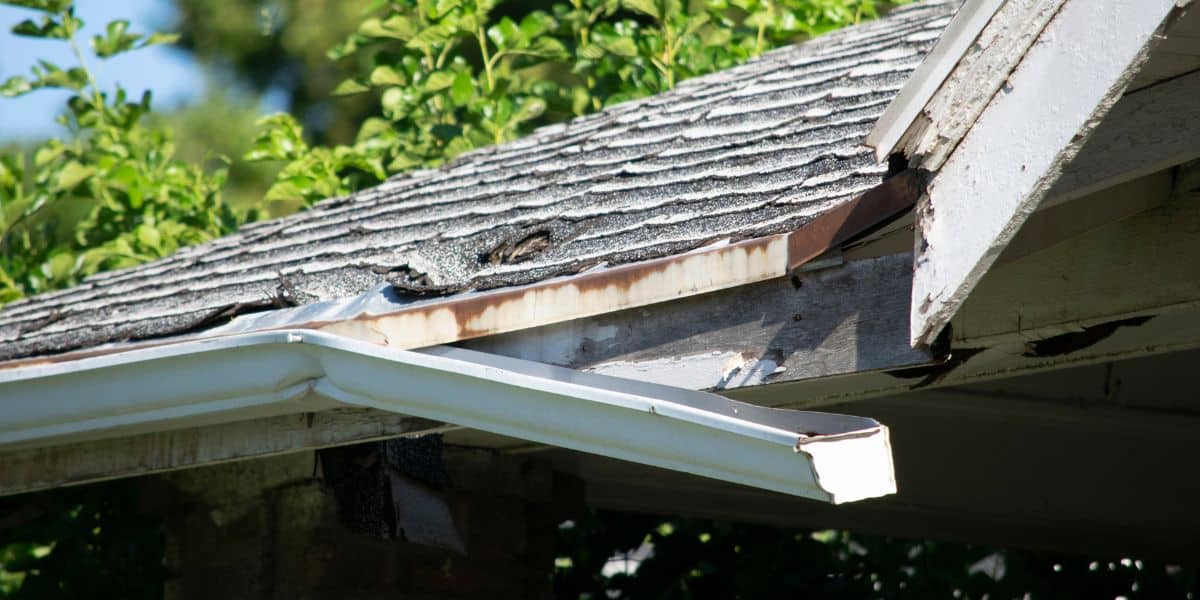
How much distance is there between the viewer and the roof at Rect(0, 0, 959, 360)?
2.39 m

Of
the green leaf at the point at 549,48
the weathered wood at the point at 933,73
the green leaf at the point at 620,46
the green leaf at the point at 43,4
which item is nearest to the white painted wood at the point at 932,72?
the weathered wood at the point at 933,73

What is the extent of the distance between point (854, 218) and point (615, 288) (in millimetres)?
416

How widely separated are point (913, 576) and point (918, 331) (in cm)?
308

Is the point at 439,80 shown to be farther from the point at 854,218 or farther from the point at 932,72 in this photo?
the point at 932,72

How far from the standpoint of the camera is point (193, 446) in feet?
8.40

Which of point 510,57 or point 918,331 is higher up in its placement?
point 510,57

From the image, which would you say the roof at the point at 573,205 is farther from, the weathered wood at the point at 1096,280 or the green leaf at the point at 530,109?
the green leaf at the point at 530,109

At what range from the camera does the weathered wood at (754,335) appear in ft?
6.23

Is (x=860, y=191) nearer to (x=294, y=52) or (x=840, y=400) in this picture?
(x=840, y=400)

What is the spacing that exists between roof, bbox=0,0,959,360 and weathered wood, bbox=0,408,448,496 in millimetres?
255

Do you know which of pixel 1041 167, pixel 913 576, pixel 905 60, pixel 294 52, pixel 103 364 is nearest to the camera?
pixel 1041 167

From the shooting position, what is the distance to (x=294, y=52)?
1050cm

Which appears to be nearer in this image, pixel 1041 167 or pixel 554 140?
pixel 1041 167

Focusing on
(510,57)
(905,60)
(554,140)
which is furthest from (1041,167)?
(510,57)
